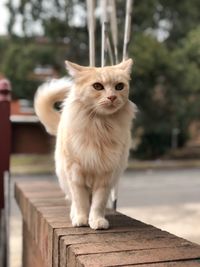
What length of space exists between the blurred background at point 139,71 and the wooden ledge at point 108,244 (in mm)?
9489

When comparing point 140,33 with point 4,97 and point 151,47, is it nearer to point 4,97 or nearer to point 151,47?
point 151,47

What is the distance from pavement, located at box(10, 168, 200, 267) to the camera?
4.74 meters

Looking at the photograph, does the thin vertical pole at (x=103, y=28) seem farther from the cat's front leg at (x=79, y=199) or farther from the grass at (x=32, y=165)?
the grass at (x=32, y=165)

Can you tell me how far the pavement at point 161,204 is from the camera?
474 cm

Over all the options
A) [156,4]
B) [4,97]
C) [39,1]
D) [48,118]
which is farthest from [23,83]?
[48,118]

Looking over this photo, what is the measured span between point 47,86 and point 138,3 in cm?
1402

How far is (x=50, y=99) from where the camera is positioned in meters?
2.30

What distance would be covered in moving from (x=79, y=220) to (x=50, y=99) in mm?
777

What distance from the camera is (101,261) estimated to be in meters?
1.22

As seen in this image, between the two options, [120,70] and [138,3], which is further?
[138,3]

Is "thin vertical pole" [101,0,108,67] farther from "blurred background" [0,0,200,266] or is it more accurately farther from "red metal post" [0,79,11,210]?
"blurred background" [0,0,200,266]

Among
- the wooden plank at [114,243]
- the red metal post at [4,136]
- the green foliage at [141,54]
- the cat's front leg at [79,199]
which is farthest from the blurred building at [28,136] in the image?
the wooden plank at [114,243]

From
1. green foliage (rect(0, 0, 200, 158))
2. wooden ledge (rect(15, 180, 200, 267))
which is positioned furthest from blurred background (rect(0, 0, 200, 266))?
wooden ledge (rect(15, 180, 200, 267))

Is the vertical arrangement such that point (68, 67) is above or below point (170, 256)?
above
